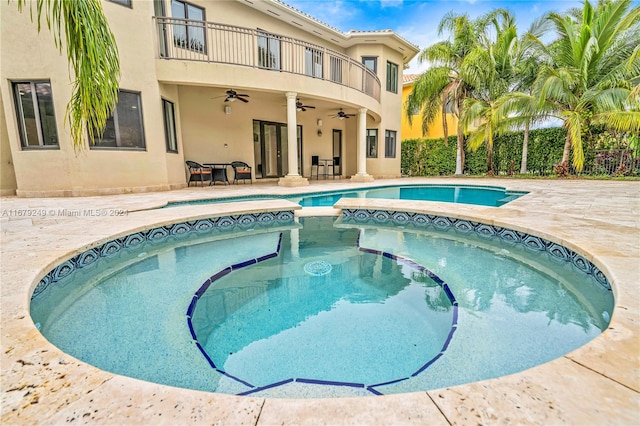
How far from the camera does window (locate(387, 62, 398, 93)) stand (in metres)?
13.3

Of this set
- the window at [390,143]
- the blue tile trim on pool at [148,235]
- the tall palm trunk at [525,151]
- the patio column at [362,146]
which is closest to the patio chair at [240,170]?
the patio column at [362,146]

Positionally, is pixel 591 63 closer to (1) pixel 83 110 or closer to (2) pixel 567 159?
(2) pixel 567 159

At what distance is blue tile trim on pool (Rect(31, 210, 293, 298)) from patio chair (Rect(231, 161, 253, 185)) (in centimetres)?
517

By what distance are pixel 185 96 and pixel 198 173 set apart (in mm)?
2572

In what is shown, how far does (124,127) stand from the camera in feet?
22.6

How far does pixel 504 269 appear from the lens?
10.5 feet

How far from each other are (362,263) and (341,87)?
26.1ft

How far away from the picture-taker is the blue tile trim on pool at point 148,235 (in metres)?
2.56

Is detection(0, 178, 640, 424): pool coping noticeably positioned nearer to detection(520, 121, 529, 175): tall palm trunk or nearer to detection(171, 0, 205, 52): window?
detection(171, 0, 205, 52): window

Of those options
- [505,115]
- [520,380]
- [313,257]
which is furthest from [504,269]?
[505,115]

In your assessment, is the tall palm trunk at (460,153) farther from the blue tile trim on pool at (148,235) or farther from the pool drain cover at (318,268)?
the pool drain cover at (318,268)

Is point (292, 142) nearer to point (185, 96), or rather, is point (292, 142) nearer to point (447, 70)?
point (185, 96)

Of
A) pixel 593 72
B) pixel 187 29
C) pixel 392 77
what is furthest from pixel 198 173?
pixel 593 72

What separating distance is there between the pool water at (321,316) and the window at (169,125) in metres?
5.22
